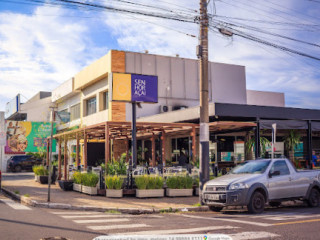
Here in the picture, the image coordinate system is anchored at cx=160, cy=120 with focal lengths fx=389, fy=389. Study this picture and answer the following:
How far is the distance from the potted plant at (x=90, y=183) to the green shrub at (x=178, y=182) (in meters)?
3.12

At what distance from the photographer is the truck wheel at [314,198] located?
1305cm

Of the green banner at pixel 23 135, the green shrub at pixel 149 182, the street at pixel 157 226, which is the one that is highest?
the green banner at pixel 23 135

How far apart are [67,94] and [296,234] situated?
34.8 metres

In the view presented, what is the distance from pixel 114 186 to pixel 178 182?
8.69 feet

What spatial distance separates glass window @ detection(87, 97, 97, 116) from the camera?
35.4 metres

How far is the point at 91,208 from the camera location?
12.9 meters

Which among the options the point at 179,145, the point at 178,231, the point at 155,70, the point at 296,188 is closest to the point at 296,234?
the point at 178,231

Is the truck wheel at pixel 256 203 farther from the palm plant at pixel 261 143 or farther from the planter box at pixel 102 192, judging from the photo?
the palm plant at pixel 261 143

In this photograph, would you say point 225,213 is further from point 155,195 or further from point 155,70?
point 155,70

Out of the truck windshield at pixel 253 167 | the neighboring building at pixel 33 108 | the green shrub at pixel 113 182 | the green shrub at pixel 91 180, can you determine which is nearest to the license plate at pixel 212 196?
the truck windshield at pixel 253 167

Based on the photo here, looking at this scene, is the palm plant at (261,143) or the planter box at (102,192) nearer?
the planter box at (102,192)

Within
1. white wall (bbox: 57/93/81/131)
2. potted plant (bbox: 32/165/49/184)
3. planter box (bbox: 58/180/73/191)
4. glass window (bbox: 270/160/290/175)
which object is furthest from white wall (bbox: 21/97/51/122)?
glass window (bbox: 270/160/290/175)

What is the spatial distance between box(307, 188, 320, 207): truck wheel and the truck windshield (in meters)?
2.06

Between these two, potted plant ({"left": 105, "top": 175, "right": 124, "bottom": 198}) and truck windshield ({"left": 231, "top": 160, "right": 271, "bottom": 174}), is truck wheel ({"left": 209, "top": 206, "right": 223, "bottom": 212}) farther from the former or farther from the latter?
potted plant ({"left": 105, "top": 175, "right": 124, "bottom": 198})
